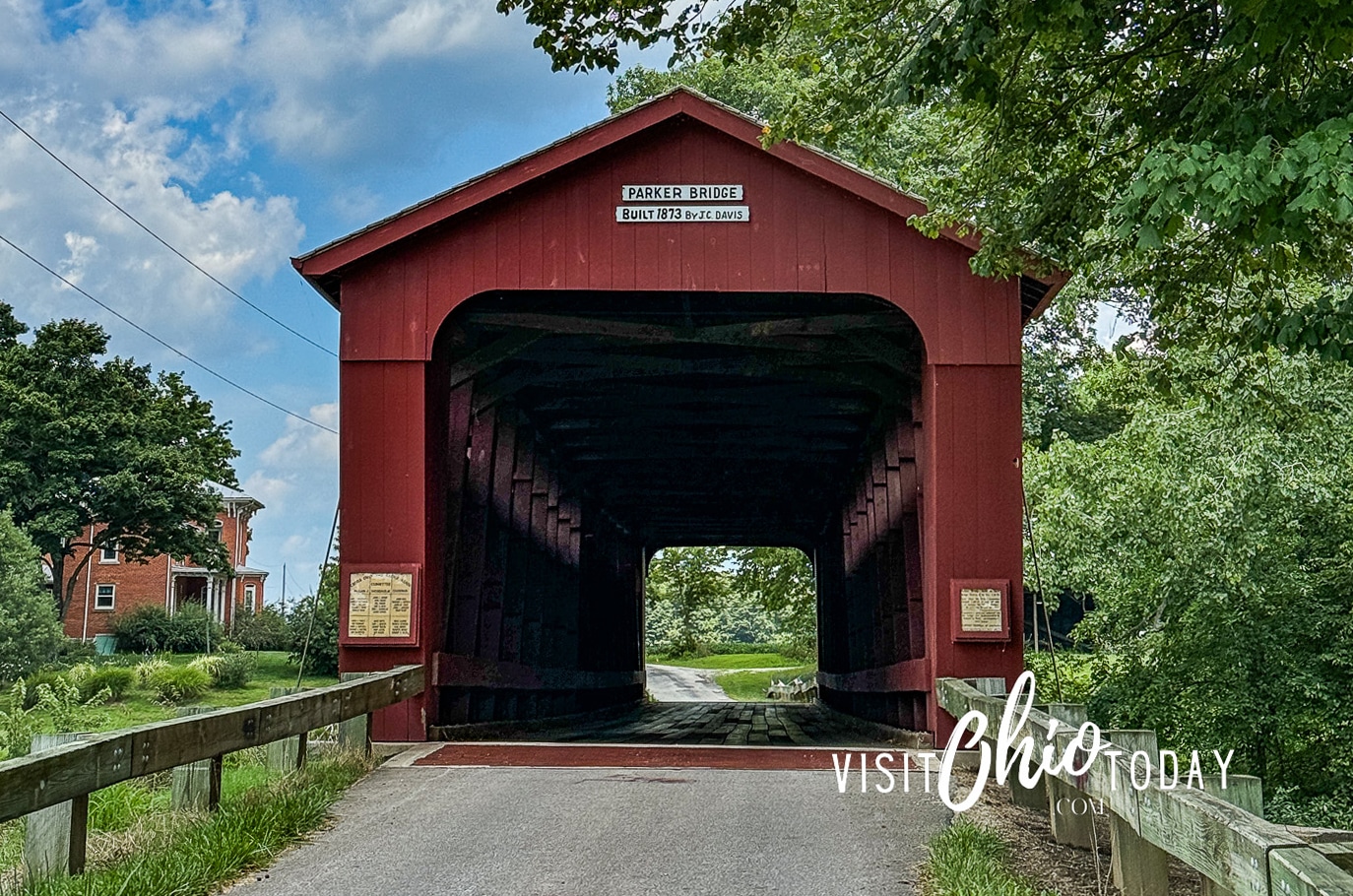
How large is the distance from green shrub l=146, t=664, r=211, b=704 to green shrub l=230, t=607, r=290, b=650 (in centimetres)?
1060

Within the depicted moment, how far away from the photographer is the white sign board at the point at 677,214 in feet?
32.2

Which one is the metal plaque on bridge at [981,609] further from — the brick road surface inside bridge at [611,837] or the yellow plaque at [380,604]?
the yellow plaque at [380,604]

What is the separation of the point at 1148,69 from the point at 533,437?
25.5ft

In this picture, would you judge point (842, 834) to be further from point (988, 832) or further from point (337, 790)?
point (337, 790)

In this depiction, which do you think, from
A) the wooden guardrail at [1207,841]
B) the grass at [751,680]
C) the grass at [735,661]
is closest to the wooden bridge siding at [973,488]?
the wooden guardrail at [1207,841]

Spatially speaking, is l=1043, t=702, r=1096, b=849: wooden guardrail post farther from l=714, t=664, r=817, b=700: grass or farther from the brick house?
the brick house

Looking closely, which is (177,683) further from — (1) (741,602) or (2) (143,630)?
(1) (741,602)

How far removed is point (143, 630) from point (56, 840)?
38.3m

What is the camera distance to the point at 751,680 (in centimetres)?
4856

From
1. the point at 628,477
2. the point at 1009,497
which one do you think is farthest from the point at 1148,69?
the point at 628,477

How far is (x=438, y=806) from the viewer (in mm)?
6762

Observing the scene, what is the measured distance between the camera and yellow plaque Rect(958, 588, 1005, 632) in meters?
9.58

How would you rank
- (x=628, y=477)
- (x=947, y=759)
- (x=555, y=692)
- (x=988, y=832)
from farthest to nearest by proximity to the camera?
(x=628, y=477) < (x=555, y=692) < (x=947, y=759) < (x=988, y=832)

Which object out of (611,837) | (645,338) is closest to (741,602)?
(645,338)
